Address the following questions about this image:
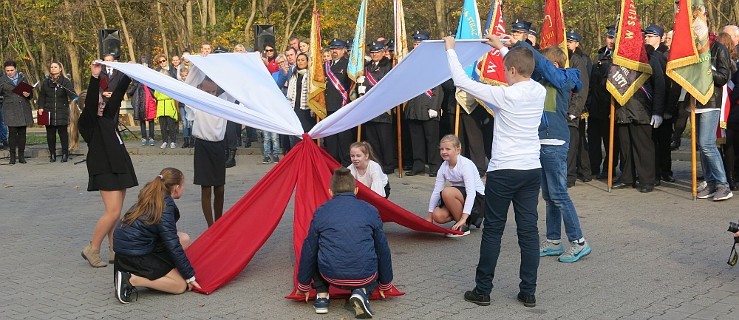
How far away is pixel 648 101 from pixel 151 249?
7.44 metres

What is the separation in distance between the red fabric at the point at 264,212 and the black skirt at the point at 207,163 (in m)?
1.52

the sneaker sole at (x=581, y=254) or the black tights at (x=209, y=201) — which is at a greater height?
the black tights at (x=209, y=201)

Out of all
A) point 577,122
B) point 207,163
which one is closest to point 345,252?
point 207,163

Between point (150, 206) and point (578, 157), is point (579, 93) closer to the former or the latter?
point (578, 157)

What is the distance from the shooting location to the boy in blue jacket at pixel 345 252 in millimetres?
6652

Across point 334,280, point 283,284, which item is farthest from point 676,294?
point 283,284

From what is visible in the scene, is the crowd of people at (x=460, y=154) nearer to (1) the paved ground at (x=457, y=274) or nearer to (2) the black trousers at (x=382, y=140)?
(2) the black trousers at (x=382, y=140)

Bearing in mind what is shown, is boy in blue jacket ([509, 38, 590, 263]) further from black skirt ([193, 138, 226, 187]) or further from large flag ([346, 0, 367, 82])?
large flag ([346, 0, 367, 82])

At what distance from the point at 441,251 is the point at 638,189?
4778 millimetres

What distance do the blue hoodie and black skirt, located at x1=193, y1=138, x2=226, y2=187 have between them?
3303 mm

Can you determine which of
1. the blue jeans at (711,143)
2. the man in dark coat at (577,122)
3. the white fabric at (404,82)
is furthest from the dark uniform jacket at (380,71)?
the white fabric at (404,82)

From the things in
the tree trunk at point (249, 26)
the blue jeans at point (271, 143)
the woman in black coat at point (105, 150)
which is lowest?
the blue jeans at point (271, 143)

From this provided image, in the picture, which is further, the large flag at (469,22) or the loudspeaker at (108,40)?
the loudspeaker at (108,40)

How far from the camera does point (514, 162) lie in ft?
22.1
